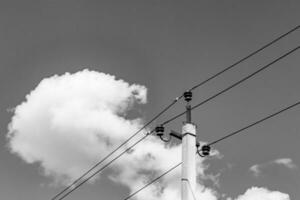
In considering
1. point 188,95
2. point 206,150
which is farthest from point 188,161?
point 188,95

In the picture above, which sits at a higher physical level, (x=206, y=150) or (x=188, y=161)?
(x=206, y=150)

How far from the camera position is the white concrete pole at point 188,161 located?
1434 centimetres

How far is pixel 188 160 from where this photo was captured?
14.9 metres

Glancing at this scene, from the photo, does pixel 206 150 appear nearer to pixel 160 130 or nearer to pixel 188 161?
pixel 188 161

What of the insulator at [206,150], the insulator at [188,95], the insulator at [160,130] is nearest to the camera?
the insulator at [206,150]

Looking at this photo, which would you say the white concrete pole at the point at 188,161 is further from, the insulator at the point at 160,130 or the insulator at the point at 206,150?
the insulator at the point at 160,130

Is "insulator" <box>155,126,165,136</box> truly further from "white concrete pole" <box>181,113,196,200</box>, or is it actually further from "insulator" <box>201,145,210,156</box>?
"insulator" <box>201,145,210,156</box>

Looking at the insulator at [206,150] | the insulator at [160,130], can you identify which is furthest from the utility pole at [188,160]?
the insulator at [160,130]

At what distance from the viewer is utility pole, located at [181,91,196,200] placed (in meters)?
14.3

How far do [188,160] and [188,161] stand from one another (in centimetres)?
3

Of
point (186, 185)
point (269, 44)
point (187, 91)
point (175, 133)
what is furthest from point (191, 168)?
point (269, 44)

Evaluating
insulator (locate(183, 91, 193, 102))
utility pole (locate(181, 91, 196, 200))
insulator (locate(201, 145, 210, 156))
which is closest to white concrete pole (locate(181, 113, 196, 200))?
utility pole (locate(181, 91, 196, 200))

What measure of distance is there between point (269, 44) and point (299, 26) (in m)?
1.04

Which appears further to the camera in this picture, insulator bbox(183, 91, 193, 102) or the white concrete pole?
insulator bbox(183, 91, 193, 102)
